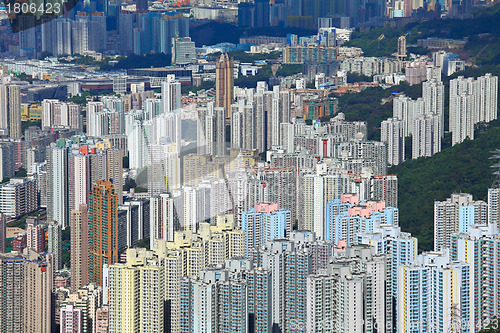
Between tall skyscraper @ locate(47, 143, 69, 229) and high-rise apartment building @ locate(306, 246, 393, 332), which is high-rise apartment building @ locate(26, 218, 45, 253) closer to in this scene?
tall skyscraper @ locate(47, 143, 69, 229)

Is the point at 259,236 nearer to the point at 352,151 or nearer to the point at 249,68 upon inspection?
the point at 352,151

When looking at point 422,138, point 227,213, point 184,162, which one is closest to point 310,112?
point 422,138

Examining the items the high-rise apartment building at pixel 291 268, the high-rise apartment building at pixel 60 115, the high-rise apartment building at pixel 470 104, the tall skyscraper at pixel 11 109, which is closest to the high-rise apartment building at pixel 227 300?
the high-rise apartment building at pixel 291 268

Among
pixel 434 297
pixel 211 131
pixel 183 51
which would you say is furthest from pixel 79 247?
pixel 183 51

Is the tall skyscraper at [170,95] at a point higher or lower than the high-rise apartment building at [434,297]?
higher

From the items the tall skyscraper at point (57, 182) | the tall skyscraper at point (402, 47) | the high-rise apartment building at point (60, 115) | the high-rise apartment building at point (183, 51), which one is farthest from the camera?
the high-rise apartment building at point (183, 51)

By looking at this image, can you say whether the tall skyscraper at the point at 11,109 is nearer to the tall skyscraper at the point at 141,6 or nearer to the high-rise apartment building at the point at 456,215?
the high-rise apartment building at the point at 456,215

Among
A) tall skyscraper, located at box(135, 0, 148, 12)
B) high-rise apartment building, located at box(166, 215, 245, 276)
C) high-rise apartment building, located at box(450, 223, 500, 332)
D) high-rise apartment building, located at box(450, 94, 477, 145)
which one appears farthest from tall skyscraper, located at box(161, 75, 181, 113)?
high-rise apartment building, located at box(450, 223, 500, 332)
